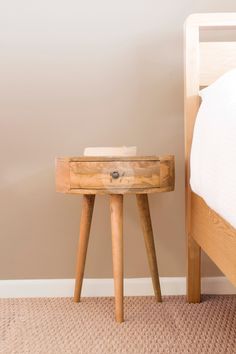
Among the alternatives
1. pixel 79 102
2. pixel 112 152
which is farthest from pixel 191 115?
pixel 79 102

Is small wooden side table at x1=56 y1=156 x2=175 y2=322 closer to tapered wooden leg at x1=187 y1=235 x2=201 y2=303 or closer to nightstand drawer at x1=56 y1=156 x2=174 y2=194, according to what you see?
nightstand drawer at x1=56 y1=156 x2=174 y2=194

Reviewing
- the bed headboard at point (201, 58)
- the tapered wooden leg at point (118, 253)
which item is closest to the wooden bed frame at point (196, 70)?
the bed headboard at point (201, 58)

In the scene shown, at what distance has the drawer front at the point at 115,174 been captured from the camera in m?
1.49

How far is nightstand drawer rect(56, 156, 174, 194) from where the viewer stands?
58.7 inches

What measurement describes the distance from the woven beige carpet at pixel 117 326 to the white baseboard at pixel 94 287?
2.1 inches

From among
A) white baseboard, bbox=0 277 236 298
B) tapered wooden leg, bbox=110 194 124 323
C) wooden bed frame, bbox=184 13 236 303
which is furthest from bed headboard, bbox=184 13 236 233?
white baseboard, bbox=0 277 236 298

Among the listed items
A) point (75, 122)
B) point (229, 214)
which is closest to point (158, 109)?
point (75, 122)

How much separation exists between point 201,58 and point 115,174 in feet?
1.63

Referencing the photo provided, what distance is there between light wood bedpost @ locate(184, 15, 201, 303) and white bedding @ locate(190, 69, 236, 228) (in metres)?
0.08

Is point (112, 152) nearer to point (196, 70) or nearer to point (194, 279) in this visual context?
point (196, 70)

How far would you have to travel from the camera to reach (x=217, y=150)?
119 cm

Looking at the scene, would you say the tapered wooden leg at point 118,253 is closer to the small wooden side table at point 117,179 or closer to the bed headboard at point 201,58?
the small wooden side table at point 117,179

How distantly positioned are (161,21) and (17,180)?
30.5 inches

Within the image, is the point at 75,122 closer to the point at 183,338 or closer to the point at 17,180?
the point at 17,180
